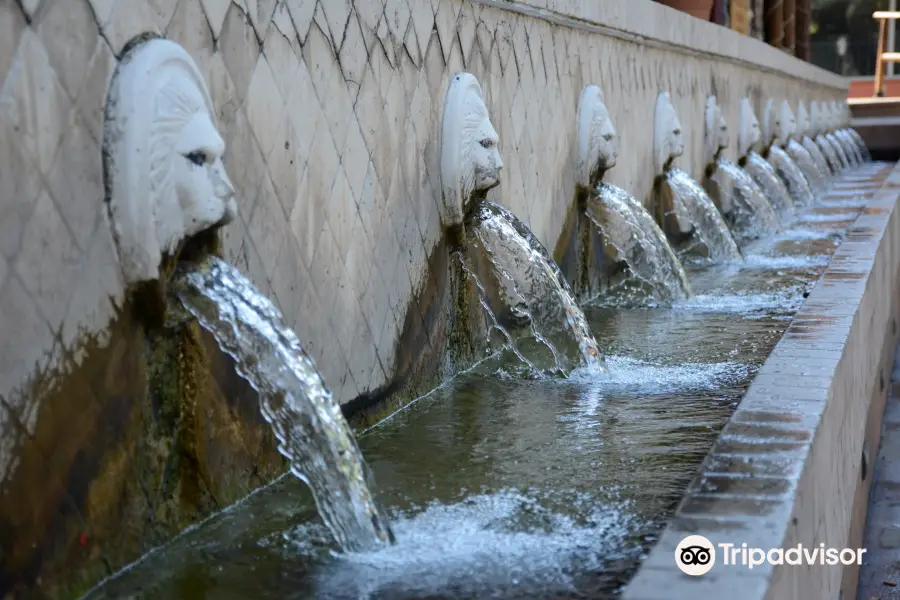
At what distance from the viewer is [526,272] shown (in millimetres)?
3973

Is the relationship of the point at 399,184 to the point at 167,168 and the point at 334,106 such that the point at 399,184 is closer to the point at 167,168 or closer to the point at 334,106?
the point at 334,106

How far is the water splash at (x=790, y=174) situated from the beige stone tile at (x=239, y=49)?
330 inches

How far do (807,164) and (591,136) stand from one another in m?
7.37

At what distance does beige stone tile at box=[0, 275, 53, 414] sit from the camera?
77.3 inches

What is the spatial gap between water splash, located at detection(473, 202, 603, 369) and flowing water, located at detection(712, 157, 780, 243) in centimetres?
427

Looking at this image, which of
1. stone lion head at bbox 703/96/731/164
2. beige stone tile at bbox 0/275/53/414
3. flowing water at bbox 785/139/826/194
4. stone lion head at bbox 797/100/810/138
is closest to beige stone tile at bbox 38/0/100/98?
beige stone tile at bbox 0/275/53/414

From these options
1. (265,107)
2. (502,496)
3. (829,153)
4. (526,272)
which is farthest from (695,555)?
(829,153)

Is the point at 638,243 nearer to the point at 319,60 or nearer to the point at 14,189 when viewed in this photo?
the point at 319,60

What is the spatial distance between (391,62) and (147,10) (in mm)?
1173

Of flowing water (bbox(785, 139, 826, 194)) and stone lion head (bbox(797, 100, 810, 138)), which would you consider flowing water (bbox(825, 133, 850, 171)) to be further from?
flowing water (bbox(785, 139, 826, 194))

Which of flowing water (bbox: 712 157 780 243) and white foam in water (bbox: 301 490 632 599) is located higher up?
flowing water (bbox: 712 157 780 243)

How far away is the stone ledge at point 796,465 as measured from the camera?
1.79 m

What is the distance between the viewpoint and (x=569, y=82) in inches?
203

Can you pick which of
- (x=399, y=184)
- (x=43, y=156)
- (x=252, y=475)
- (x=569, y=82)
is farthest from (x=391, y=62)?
(x=569, y=82)
